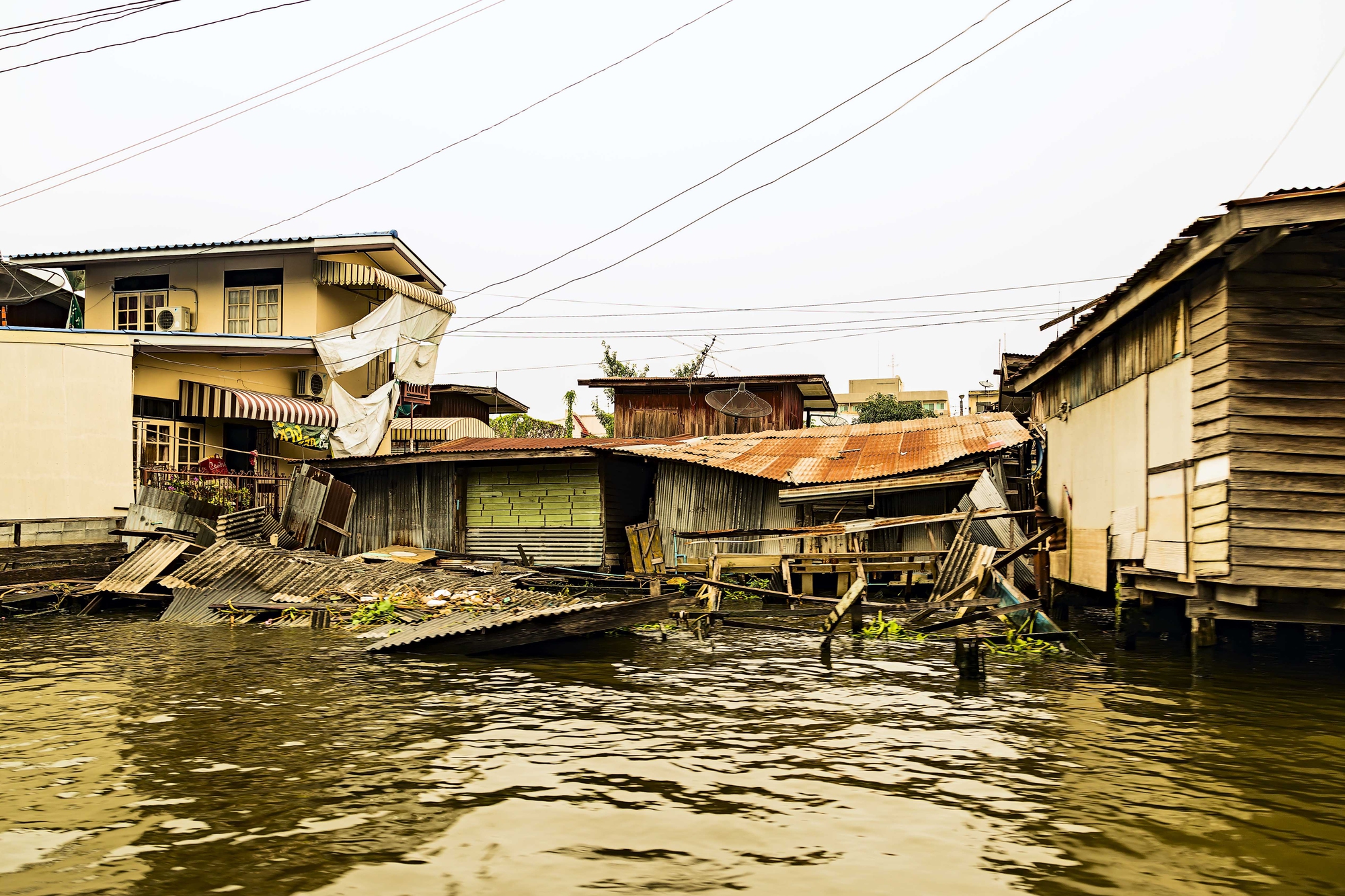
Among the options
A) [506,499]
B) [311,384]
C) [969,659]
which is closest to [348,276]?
[311,384]

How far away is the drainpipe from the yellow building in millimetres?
42

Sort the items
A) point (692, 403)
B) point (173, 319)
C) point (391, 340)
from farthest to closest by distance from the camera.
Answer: point (692, 403) → point (391, 340) → point (173, 319)

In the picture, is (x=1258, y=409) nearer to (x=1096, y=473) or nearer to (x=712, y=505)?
(x=1096, y=473)

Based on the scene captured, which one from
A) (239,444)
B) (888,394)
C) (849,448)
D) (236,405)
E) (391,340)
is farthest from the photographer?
(888,394)

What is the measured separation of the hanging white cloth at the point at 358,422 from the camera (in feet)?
86.1

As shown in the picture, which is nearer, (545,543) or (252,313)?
(545,543)

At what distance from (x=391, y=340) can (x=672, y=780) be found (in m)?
23.4

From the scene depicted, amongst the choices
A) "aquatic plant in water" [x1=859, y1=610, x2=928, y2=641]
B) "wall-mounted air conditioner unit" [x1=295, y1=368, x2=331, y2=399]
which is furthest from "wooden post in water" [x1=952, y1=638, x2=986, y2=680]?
"wall-mounted air conditioner unit" [x1=295, y1=368, x2=331, y2=399]

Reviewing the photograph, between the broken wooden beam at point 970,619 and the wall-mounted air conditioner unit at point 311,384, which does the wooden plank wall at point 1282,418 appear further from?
the wall-mounted air conditioner unit at point 311,384

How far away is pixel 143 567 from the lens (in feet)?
58.8

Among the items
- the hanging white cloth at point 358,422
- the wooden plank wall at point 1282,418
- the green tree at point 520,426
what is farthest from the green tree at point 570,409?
the wooden plank wall at point 1282,418

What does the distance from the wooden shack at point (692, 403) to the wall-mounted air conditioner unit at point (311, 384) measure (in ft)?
29.4

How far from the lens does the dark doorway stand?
25.9m

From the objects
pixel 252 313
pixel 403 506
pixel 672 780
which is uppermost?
pixel 252 313
